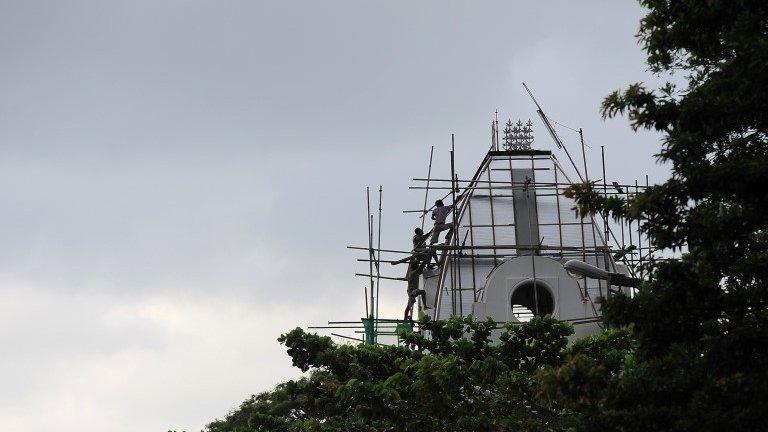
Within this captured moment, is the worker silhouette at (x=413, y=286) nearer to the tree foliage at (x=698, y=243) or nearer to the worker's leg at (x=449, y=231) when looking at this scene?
the worker's leg at (x=449, y=231)

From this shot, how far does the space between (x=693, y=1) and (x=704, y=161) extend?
1.65 m

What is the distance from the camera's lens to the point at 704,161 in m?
13.2

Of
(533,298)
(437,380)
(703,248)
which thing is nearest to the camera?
(703,248)

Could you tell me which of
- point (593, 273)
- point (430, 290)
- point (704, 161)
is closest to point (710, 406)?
point (704, 161)

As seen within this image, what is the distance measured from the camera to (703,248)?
1343cm

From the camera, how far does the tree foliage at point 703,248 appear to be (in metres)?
12.7

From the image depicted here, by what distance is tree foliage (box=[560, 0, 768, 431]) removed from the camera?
1270 centimetres

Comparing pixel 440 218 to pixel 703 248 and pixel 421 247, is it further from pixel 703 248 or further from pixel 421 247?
pixel 703 248

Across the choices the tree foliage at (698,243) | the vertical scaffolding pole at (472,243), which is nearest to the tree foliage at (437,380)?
the tree foliage at (698,243)

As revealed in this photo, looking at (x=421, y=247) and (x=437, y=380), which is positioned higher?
(x=421, y=247)

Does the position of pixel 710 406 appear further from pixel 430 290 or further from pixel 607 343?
pixel 430 290

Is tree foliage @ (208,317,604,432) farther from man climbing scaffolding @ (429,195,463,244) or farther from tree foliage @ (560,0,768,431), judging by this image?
man climbing scaffolding @ (429,195,463,244)

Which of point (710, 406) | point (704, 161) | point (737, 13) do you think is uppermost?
point (737, 13)

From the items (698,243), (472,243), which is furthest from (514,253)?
(698,243)
